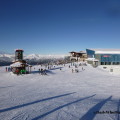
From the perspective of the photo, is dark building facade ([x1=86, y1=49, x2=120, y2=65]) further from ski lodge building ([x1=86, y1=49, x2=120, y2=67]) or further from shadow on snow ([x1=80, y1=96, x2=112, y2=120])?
shadow on snow ([x1=80, y1=96, x2=112, y2=120])

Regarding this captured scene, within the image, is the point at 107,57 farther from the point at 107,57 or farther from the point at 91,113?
the point at 91,113

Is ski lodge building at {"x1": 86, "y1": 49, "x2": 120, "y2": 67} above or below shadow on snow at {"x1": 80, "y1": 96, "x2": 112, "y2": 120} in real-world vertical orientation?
above

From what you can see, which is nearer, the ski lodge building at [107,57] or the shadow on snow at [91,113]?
the shadow on snow at [91,113]

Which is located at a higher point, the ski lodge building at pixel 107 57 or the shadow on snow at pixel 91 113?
the ski lodge building at pixel 107 57

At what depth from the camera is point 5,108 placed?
848cm

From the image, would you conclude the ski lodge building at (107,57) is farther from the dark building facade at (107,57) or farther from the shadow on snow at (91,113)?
the shadow on snow at (91,113)

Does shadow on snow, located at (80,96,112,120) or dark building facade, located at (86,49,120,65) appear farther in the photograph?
dark building facade, located at (86,49,120,65)

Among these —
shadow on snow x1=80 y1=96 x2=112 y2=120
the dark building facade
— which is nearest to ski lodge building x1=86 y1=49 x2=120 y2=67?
the dark building facade

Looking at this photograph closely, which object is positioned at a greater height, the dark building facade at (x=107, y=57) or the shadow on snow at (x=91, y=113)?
the dark building facade at (x=107, y=57)

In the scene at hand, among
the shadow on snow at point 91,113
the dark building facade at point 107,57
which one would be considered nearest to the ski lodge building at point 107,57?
the dark building facade at point 107,57

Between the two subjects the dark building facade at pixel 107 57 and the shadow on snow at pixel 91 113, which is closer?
the shadow on snow at pixel 91 113

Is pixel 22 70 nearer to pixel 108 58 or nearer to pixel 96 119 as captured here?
pixel 96 119

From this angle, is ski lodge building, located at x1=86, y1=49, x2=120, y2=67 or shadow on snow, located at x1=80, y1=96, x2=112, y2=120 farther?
ski lodge building, located at x1=86, y1=49, x2=120, y2=67

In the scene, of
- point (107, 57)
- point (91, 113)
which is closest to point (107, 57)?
point (107, 57)
